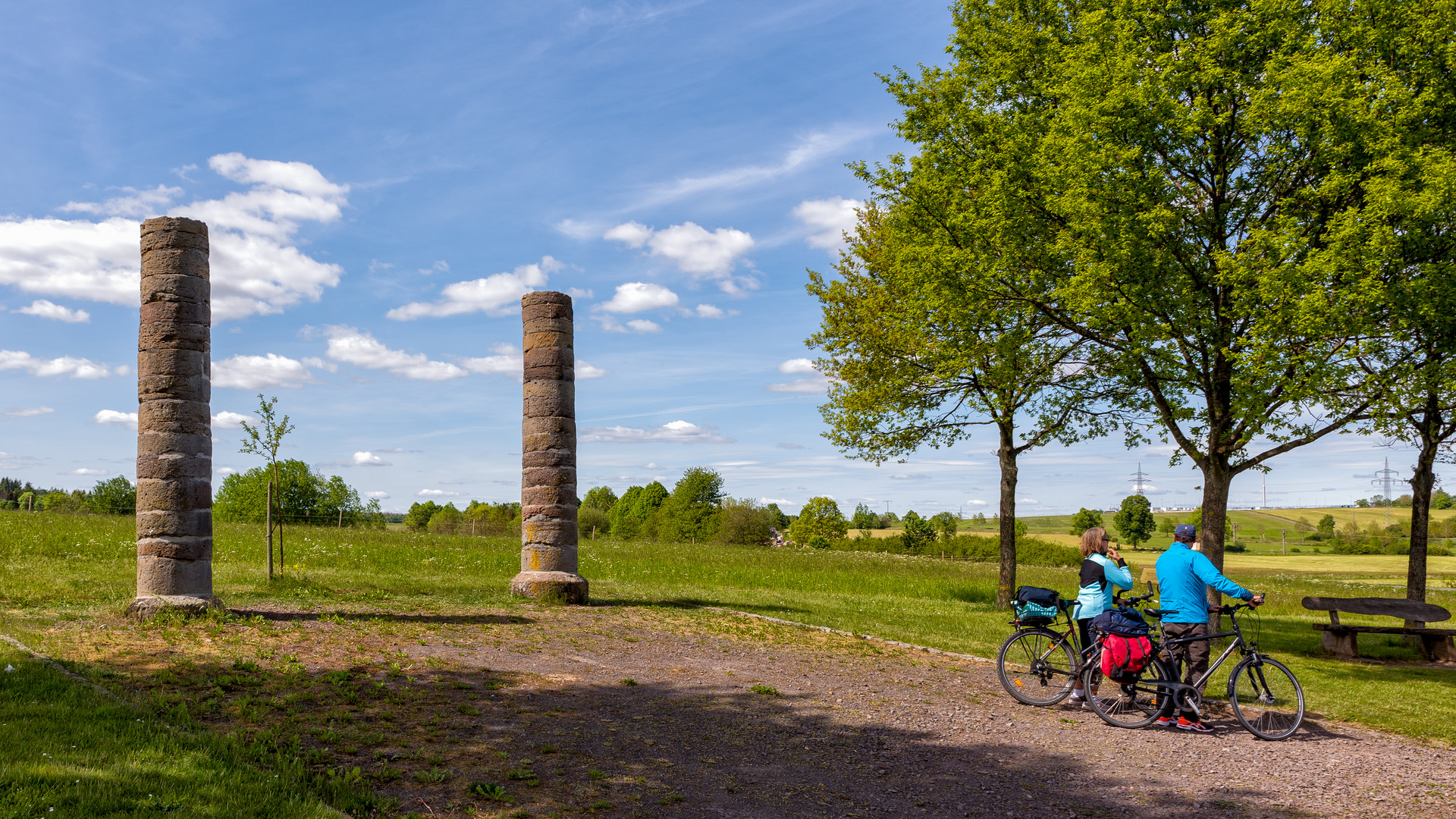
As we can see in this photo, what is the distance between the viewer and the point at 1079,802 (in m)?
6.76

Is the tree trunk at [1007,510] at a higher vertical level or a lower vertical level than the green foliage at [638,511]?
higher

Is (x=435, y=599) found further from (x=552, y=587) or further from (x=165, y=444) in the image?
(x=165, y=444)

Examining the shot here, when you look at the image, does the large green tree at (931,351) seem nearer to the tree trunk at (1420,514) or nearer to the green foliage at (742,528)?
the tree trunk at (1420,514)

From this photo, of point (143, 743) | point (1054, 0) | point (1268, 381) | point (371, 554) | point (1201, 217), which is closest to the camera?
point (143, 743)

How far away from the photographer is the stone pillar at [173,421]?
12.7 meters

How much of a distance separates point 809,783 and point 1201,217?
44.7ft

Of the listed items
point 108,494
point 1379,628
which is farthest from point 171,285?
point 108,494

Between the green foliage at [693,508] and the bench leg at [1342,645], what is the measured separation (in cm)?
5224

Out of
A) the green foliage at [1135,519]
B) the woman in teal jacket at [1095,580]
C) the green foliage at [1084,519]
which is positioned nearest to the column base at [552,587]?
the woman in teal jacket at [1095,580]

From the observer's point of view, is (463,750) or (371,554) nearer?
(463,750)

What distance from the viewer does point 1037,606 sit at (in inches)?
399

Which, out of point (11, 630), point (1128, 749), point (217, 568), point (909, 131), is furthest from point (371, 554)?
point (1128, 749)

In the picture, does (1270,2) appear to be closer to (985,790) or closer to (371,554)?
(985,790)

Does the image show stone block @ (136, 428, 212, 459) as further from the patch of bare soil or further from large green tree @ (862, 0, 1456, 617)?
large green tree @ (862, 0, 1456, 617)
